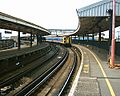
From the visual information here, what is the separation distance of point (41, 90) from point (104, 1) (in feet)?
50.1

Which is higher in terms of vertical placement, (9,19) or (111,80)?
(9,19)

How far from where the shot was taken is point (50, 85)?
18.0 meters

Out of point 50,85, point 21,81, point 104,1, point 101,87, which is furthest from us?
point 104,1

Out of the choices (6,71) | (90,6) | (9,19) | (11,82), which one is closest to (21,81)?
(11,82)

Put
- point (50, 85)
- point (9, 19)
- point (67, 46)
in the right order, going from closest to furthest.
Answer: point (50, 85) < point (9, 19) < point (67, 46)

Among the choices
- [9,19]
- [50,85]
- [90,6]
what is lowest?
[50,85]

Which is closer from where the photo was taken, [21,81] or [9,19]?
[21,81]

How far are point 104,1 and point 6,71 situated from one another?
13.1m

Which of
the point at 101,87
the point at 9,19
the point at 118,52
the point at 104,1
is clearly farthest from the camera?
the point at 118,52

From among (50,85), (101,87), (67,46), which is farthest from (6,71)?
(67,46)

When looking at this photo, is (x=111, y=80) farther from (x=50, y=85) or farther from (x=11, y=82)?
(x=11, y=82)

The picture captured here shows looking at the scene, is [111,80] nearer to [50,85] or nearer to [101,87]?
[101,87]

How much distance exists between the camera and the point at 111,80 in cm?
1672

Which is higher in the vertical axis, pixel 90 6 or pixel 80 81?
pixel 90 6
